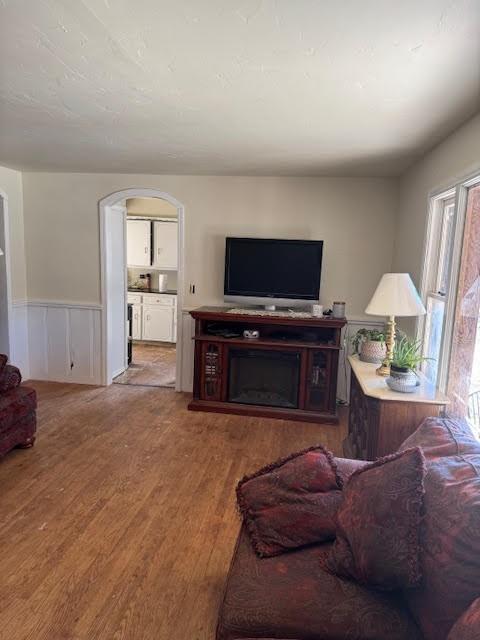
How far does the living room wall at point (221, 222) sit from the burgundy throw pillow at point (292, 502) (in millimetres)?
2896

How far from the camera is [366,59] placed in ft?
5.59

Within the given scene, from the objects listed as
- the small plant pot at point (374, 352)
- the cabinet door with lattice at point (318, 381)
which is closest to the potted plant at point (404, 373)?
the small plant pot at point (374, 352)

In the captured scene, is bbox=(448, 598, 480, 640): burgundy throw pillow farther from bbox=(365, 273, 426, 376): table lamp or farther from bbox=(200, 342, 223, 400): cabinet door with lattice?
bbox=(200, 342, 223, 400): cabinet door with lattice

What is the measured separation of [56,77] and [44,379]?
3851 millimetres

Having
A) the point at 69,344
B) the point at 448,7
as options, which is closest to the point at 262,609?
the point at 448,7

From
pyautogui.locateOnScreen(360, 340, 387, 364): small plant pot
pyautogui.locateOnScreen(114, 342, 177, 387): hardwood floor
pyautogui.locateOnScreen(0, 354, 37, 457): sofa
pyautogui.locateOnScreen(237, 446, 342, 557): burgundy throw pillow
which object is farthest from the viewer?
pyautogui.locateOnScreen(114, 342, 177, 387): hardwood floor

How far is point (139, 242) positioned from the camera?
673 centimetres

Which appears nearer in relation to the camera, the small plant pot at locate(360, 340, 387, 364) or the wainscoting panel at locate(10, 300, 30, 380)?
the small plant pot at locate(360, 340, 387, 364)

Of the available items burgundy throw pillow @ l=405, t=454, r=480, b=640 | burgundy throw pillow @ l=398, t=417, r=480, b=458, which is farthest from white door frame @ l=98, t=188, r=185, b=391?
burgundy throw pillow @ l=405, t=454, r=480, b=640

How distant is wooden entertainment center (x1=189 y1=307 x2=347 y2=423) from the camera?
4.05 metres

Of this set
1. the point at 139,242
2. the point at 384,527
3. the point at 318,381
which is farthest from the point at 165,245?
the point at 384,527

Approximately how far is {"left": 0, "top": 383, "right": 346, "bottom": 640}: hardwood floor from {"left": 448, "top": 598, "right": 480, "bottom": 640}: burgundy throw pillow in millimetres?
1136

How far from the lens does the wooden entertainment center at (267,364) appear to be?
4.05 meters

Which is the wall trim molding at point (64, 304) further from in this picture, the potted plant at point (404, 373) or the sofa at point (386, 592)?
the sofa at point (386, 592)
